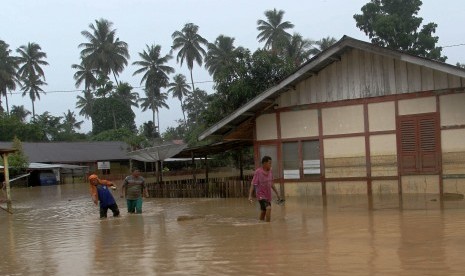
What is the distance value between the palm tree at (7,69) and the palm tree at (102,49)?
8339 millimetres

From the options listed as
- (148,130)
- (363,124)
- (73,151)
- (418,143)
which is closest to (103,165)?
(73,151)

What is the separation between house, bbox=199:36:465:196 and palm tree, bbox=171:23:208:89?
44.6m

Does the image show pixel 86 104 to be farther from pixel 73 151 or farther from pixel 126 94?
pixel 73 151

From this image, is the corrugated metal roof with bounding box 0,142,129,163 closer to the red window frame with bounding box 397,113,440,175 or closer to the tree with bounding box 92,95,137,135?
the tree with bounding box 92,95,137,135

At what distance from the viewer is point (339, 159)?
16906 mm

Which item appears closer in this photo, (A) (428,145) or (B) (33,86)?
(A) (428,145)

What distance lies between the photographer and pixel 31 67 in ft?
217

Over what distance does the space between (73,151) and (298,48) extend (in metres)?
24.3

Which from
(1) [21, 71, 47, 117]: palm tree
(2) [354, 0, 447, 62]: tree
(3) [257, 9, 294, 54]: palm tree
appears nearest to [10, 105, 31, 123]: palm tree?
(1) [21, 71, 47, 117]: palm tree

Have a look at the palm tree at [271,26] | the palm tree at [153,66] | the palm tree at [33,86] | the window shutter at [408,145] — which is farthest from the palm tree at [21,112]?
the window shutter at [408,145]

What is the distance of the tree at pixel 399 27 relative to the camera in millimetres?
36812

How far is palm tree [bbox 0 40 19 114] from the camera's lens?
2372 inches

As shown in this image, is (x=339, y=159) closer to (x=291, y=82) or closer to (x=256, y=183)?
(x=291, y=82)

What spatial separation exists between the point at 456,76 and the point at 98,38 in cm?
5433
